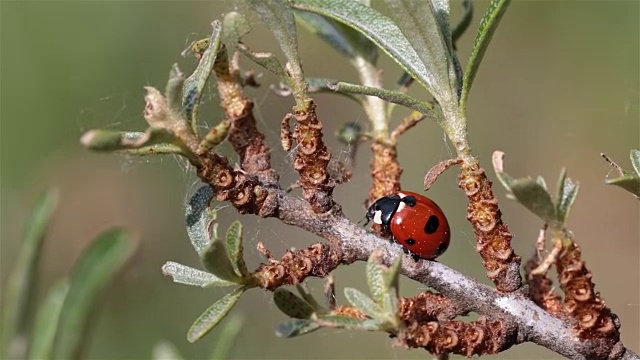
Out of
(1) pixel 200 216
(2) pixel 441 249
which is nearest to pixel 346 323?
(1) pixel 200 216

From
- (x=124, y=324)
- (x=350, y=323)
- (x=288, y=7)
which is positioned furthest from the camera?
(x=124, y=324)

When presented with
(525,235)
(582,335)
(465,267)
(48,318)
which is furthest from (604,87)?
(48,318)

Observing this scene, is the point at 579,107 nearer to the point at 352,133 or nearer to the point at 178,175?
the point at 178,175

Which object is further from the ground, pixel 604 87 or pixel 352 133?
pixel 604 87

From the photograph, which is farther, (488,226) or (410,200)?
(410,200)

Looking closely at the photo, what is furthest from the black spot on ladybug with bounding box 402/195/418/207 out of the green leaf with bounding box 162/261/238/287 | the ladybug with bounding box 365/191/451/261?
the green leaf with bounding box 162/261/238/287

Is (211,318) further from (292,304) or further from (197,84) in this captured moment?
(197,84)
